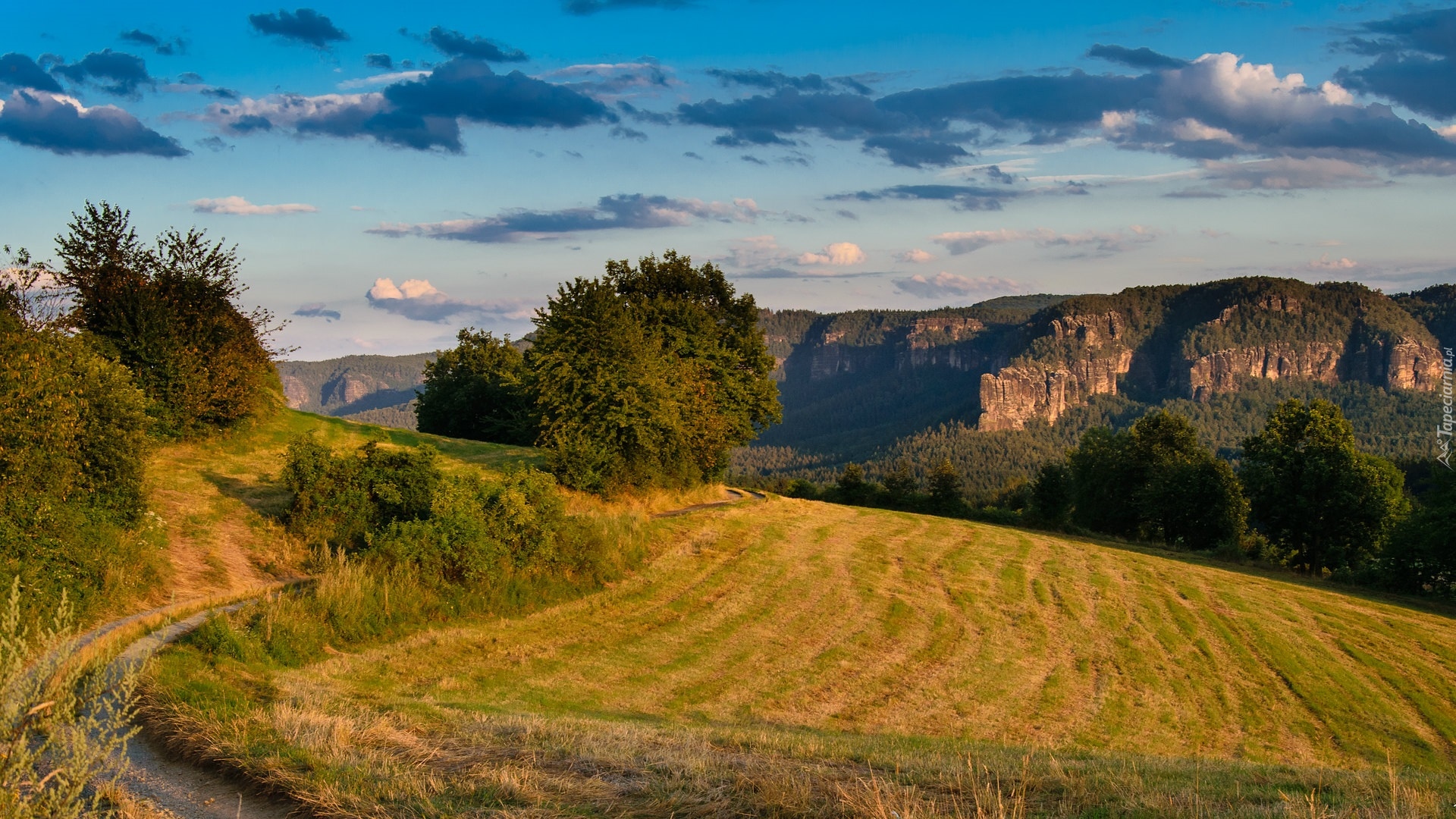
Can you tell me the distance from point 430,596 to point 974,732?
11986 mm

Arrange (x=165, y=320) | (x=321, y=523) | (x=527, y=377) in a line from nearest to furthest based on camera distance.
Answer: (x=321, y=523)
(x=165, y=320)
(x=527, y=377)

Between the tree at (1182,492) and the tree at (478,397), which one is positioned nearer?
the tree at (478,397)

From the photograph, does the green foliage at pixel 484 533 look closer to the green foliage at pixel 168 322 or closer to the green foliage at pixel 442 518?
the green foliage at pixel 442 518

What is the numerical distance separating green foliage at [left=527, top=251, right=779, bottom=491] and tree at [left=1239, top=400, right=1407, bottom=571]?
3007 cm

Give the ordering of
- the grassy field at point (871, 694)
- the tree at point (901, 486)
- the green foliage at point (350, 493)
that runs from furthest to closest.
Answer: the tree at point (901, 486) < the green foliage at point (350, 493) < the grassy field at point (871, 694)

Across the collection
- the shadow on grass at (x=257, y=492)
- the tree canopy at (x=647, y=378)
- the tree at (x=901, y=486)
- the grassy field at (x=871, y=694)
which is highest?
the tree canopy at (x=647, y=378)

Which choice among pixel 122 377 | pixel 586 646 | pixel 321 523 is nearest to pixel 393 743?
pixel 586 646

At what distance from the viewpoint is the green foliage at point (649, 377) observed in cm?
3428

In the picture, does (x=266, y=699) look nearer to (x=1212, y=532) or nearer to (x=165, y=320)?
(x=165, y=320)

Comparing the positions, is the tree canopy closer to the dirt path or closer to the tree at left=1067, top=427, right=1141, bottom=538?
the dirt path

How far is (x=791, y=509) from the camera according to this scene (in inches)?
1587

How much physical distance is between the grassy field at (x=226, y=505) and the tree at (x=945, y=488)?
43.6 m

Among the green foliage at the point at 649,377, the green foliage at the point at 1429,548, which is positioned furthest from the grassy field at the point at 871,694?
the green foliage at the point at 1429,548

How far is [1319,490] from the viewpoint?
168 ft
